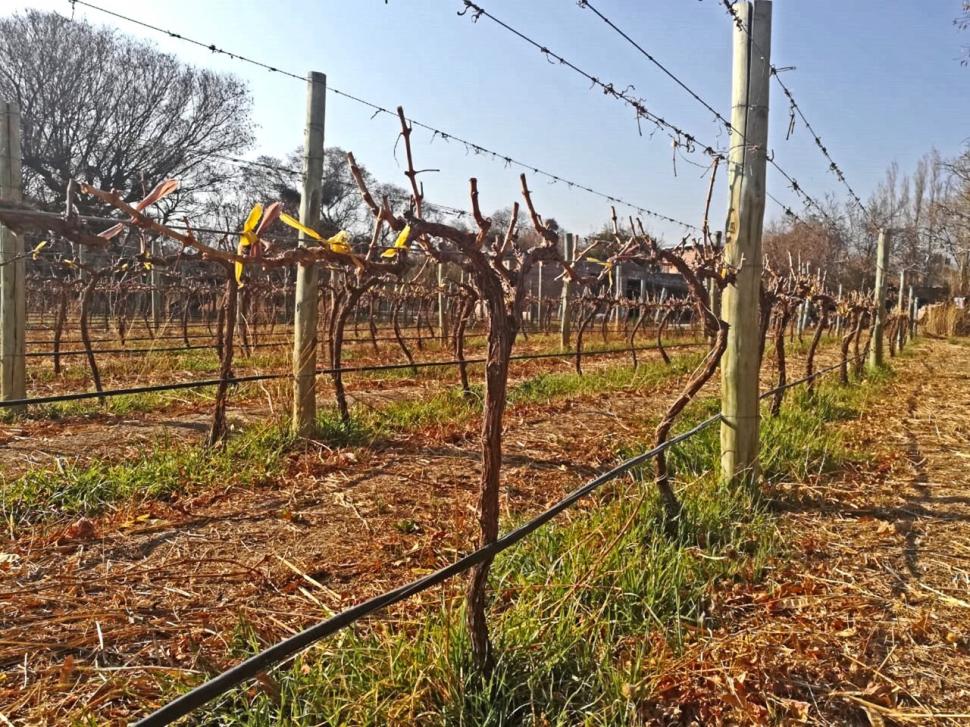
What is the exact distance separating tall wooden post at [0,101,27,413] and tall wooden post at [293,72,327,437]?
117 inches

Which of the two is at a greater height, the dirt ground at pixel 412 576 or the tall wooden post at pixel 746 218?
the tall wooden post at pixel 746 218

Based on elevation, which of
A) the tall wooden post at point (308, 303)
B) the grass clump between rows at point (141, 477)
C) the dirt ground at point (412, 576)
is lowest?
the dirt ground at point (412, 576)

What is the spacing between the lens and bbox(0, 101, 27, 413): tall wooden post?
20.1 ft

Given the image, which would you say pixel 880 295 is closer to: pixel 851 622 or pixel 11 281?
pixel 851 622

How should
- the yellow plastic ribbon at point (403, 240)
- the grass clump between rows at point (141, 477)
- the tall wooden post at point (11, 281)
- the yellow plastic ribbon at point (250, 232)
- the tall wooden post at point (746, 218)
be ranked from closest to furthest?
the yellow plastic ribbon at point (250, 232), the yellow plastic ribbon at point (403, 240), the grass clump between rows at point (141, 477), the tall wooden post at point (746, 218), the tall wooden post at point (11, 281)

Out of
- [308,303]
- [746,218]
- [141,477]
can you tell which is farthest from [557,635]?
[308,303]

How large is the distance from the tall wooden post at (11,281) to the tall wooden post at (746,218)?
6.19 metres

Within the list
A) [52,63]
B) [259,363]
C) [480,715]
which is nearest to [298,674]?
[480,715]

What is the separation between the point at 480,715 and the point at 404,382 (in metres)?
7.77

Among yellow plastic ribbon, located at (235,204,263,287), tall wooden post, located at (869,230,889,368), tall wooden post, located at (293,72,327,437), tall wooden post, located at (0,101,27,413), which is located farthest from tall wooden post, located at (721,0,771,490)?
tall wooden post, located at (869,230,889,368)

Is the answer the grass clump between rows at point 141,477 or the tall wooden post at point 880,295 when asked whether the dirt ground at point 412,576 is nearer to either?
the grass clump between rows at point 141,477

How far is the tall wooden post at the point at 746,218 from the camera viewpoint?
13.2ft

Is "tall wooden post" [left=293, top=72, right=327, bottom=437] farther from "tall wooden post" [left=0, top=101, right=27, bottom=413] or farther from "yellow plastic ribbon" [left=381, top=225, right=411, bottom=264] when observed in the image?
"yellow plastic ribbon" [left=381, top=225, right=411, bottom=264]

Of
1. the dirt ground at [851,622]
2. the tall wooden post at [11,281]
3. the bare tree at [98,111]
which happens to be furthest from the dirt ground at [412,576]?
the bare tree at [98,111]
